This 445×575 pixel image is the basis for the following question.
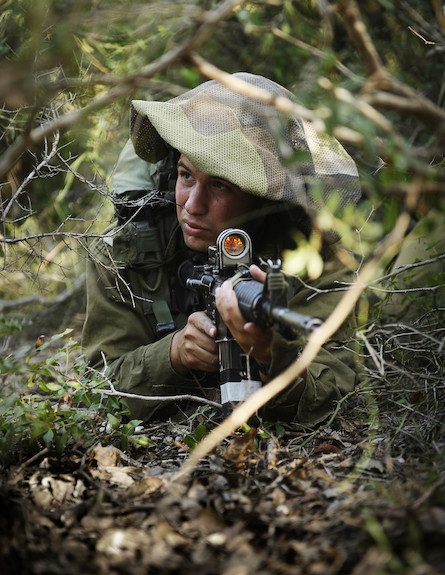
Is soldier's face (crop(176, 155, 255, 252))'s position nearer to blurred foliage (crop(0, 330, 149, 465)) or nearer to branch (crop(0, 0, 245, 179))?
blurred foliage (crop(0, 330, 149, 465))

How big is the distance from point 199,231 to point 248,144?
1.72ft

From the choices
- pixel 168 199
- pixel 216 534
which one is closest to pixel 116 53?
pixel 168 199

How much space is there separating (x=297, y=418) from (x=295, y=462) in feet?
1.81

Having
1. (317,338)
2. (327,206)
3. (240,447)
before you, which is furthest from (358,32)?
Answer: (240,447)

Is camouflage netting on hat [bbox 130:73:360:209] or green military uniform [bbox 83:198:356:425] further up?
camouflage netting on hat [bbox 130:73:360:209]

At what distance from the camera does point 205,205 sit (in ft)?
9.87

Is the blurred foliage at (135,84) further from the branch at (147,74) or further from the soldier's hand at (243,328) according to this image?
the soldier's hand at (243,328)

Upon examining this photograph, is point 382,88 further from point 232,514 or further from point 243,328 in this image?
point 232,514

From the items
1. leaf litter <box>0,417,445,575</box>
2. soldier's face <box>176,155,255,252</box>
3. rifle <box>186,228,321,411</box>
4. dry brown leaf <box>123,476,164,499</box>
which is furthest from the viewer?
soldier's face <box>176,155,255,252</box>

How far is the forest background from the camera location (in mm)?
1517

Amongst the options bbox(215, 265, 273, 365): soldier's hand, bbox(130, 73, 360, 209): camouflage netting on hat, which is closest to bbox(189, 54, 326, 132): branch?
bbox(215, 265, 273, 365): soldier's hand

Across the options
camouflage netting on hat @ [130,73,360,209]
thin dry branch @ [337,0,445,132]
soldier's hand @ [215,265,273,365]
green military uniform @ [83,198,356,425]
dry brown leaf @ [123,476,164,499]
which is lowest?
green military uniform @ [83,198,356,425]

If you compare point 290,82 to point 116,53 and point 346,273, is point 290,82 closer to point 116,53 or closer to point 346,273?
point 116,53

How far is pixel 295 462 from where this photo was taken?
7.15 ft
